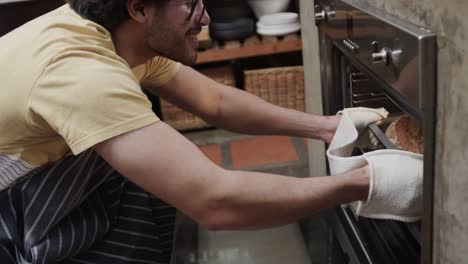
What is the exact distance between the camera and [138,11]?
93cm

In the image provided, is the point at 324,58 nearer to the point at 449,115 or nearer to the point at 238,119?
the point at 238,119

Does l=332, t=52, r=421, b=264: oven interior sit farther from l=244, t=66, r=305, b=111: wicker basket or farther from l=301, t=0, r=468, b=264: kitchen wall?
l=244, t=66, r=305, b=111: wicker basket

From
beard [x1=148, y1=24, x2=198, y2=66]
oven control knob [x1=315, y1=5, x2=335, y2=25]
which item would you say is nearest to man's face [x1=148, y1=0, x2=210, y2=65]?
beard [x1=148, y1=24, x2=198, y2=66]

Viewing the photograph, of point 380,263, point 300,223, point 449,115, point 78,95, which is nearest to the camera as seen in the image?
point 449,115

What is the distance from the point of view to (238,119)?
4.18ft

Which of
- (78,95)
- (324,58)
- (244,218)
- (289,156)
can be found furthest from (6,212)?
(289,156)

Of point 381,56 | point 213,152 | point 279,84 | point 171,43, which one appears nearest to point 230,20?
point 279,84

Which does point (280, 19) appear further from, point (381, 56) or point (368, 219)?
point (381, 56)

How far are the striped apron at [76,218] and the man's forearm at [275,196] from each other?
349 millimetres

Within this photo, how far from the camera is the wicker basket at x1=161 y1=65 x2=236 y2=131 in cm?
251

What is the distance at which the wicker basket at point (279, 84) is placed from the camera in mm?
2436

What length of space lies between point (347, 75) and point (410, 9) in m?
0.48

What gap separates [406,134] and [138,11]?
58 centimetres

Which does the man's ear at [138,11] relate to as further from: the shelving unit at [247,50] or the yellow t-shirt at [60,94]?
the shelving unit at [247,50]
